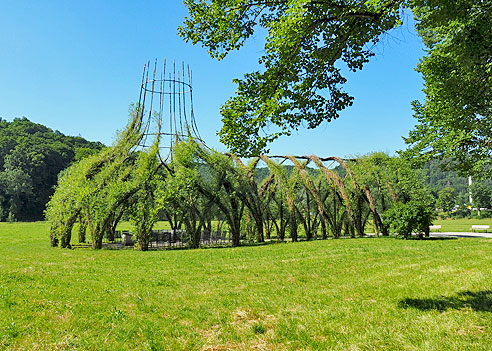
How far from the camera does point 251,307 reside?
5.57 meters

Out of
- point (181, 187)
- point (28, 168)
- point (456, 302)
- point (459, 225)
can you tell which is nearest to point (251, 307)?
point (456, 302)

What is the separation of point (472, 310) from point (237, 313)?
12.2 ft

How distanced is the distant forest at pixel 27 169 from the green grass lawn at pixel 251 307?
4891cm

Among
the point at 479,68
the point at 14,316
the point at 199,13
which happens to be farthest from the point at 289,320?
the point at 479,68

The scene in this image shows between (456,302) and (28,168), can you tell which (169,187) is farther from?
(28,168)

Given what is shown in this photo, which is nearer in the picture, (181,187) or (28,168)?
(181,187)

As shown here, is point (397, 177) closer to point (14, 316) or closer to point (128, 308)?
point (128, 308)

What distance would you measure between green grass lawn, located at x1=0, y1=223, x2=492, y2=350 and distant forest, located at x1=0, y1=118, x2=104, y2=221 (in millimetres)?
48910

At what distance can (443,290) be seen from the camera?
623 centimetres

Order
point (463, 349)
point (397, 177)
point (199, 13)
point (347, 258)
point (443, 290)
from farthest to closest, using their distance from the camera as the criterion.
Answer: point (397, 177)
point (347, 258)
point (443, 290)
point (199, 13)
point (463, 349)

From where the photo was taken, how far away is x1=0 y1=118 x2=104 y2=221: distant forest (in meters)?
57.6

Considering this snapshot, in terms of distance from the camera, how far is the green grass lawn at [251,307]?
13.4 feet

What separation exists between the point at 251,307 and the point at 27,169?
72.9 meters

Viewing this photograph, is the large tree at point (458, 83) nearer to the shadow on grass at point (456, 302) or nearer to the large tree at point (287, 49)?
the large tree at point (287, 49)
